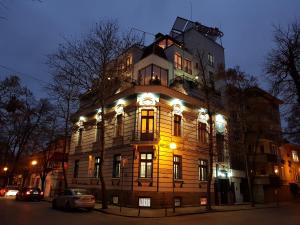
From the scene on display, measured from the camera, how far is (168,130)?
26047 millimetres

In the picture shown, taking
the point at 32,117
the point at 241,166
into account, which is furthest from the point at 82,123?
the point at 241,166

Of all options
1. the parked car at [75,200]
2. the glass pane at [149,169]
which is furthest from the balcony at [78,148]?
the parked car at [75,200]

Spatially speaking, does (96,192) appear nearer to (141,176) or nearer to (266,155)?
(141,176)

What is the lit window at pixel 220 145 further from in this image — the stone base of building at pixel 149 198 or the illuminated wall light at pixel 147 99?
the illuminated wall light at pixel 147 99

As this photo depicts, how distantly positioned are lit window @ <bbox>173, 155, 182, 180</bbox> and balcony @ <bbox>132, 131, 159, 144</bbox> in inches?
130

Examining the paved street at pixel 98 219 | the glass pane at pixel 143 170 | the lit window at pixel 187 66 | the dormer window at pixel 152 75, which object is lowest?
the paved street at pixel 98 219

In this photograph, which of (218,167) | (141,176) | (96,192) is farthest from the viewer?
(218,167)

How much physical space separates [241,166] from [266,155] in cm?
465

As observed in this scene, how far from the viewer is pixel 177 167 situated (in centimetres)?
2631

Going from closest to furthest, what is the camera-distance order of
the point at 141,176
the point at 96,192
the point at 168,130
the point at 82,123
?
the point at 141,176, the point at 168,130, the point at 96,192, the point at 82,123

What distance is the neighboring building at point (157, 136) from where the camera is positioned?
24453mm

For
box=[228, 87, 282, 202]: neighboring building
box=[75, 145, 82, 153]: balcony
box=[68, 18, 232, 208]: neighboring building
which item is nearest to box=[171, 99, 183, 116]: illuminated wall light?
box=[68, 18, 232, 208]: neighboring building

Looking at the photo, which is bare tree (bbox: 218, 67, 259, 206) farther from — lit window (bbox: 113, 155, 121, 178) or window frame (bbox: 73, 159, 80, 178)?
window frame (bbox: 73, 159, 80, 178)

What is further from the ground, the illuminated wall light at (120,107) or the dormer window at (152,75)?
the dormer window at (152,75)
